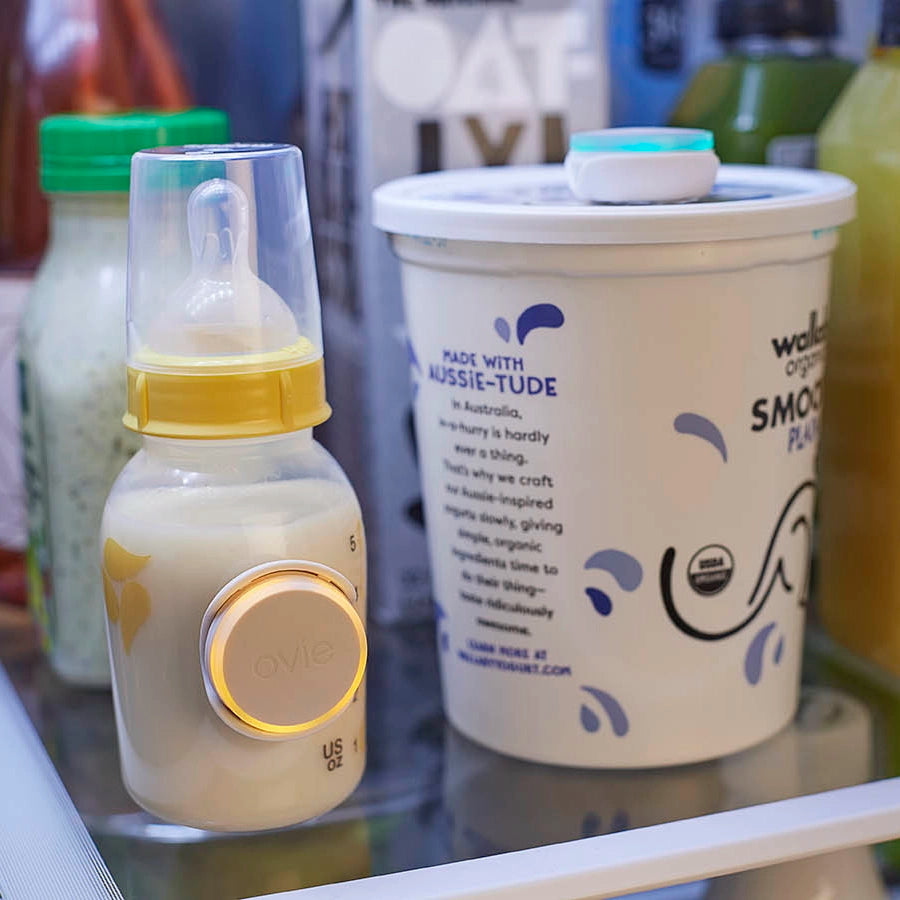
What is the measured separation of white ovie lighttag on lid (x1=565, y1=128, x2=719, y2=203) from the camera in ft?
1.74

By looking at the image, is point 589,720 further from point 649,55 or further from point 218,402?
point 649,55

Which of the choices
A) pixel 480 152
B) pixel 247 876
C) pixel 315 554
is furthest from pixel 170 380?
pixel 480 152

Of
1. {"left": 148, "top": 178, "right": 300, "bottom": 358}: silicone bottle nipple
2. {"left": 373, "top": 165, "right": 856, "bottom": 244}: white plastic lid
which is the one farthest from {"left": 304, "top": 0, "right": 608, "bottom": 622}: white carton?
{"left": 148, "top": 178, "right": 300, "bottom": 358}: silicone bottle nipple

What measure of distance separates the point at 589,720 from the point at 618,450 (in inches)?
4.6

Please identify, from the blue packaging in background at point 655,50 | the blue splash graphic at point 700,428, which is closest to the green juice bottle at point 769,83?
the blue packaging in background at point 655,50

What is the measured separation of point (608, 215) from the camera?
0.48 meters

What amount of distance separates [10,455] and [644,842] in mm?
415

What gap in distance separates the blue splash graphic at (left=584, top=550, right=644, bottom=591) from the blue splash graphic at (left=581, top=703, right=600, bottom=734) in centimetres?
6

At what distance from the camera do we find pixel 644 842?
0.47 metres

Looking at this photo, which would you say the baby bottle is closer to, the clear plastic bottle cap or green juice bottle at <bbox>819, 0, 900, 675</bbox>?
the clear plastic bottle cap

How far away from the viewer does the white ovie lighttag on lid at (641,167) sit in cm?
53

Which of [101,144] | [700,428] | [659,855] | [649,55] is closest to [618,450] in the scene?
[700,428]

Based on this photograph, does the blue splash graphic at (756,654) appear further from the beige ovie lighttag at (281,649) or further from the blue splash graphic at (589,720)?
the beige ovie lighttag at (281,649)

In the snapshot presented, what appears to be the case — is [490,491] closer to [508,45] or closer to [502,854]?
[502,854]
